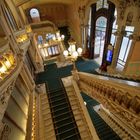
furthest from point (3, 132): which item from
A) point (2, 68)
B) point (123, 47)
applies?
point (123, 47)

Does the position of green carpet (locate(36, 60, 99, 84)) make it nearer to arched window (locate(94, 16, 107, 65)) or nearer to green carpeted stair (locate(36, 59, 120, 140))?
green carpeted stair (locate(36, 59, 120, 140))

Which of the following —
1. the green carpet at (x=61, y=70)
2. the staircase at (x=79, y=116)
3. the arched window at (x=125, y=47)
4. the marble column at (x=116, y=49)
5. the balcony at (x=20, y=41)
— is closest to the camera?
the staircase at (x=79, y=116)

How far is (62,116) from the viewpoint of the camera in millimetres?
6281

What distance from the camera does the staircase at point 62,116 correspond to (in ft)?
18.0

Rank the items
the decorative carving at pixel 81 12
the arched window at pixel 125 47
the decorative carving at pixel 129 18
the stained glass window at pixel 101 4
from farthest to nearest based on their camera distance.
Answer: the decorative carving at pixel 81 12 < the stained glass window at pixel 101 4 < the arched window at pixel 125 47 < the decorative carving at pixel 129 18

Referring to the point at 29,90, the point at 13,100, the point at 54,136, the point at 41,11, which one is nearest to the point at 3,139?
the point at 13,100

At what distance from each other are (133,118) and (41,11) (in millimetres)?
15850

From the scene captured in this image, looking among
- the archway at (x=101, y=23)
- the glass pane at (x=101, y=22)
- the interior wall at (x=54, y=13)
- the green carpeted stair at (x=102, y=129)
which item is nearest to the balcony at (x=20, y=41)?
the green carpeted stair at (x=102, y=129)

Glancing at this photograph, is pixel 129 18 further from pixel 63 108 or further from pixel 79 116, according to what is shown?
pixel 63 108

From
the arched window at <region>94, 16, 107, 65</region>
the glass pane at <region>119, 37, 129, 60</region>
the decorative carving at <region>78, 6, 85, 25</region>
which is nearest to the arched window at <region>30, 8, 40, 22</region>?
the decorative carving at <region>78, 6, 85, 25</region>

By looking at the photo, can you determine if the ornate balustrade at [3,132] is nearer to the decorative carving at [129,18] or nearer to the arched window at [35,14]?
the decorative carving at [129,18]

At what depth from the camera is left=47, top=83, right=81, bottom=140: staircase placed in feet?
18.0

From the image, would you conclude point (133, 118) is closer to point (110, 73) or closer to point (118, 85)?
point (118, 85)

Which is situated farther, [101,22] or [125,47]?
[101,22]
